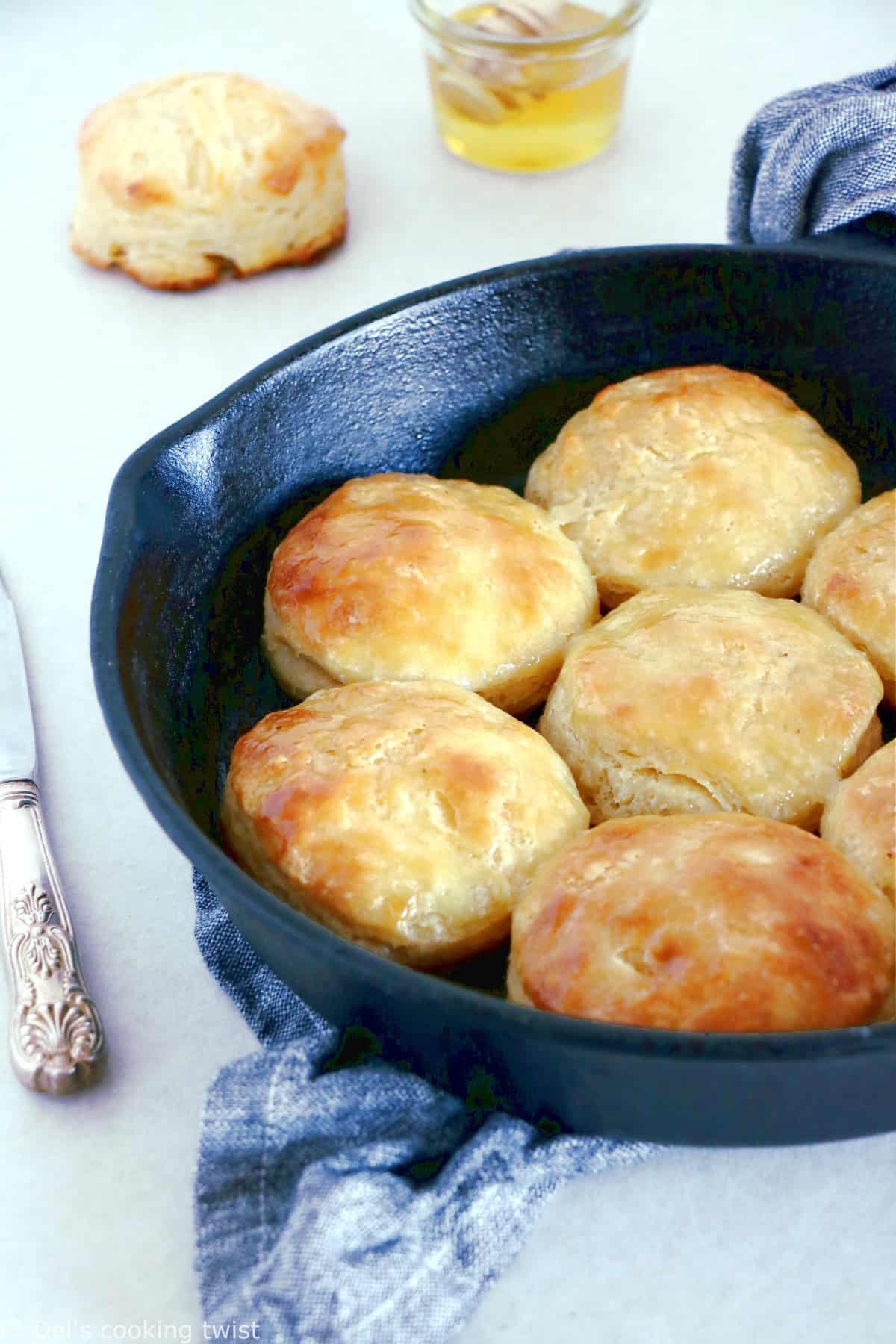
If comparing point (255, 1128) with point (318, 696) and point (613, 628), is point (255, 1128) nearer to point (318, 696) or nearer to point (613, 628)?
point (318, 696)

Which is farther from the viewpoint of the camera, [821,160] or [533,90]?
[533,90]

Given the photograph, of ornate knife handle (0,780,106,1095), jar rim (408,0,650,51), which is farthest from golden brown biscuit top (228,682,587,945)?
jar rim (408,0,650,51)

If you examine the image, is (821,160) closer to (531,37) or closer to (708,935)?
(531,37)

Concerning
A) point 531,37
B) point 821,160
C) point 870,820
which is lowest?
point 870,820

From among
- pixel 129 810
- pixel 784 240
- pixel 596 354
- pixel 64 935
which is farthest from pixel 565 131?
pixel 64 935

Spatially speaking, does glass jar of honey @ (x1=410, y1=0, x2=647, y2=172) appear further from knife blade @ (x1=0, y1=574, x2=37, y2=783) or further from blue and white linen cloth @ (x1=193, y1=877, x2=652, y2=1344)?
blue and white linen cloth @ (x1=193, y1=877, x2=652, y2=1344)

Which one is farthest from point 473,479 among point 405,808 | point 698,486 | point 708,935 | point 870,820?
point 708,935
